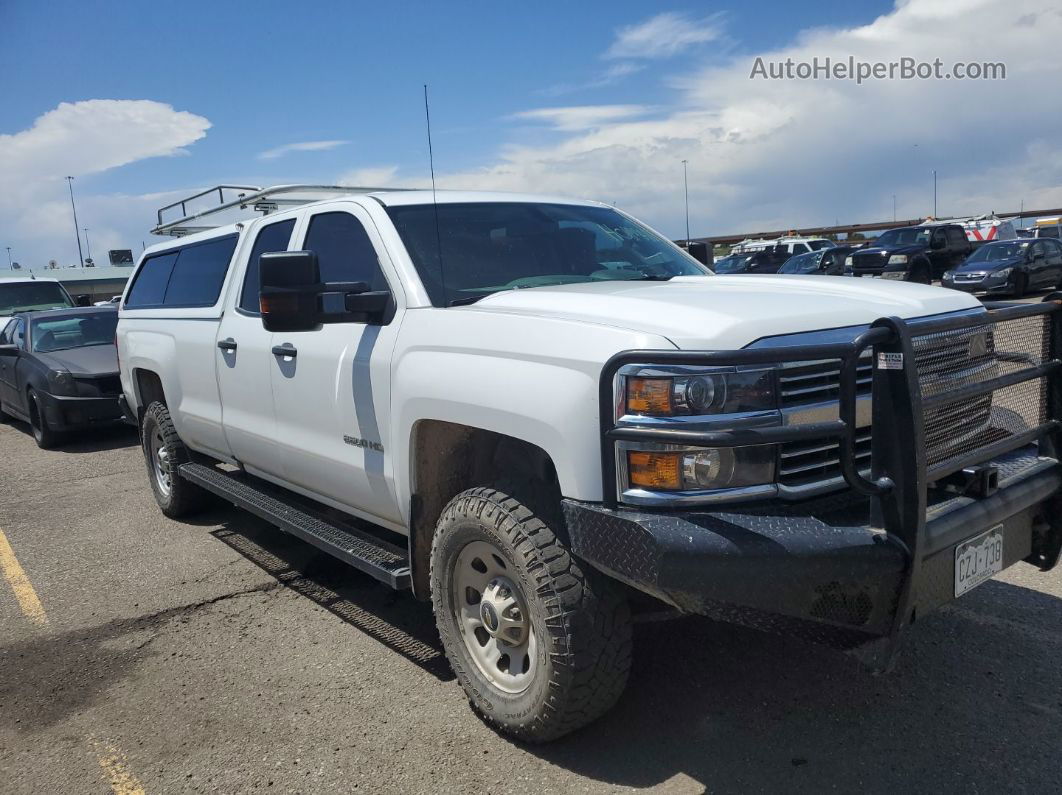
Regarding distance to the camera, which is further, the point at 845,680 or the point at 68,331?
the point at 68,331

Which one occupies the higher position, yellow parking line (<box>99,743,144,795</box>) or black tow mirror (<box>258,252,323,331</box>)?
black tow mirror (<box>258,252,323,331</box>)

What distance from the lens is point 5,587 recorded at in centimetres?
521

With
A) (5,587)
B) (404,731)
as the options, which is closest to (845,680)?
(404,731)

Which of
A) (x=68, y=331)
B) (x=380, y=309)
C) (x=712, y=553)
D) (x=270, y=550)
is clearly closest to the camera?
(x=712, y=553)

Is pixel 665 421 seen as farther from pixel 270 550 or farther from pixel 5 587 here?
pixel 5 587

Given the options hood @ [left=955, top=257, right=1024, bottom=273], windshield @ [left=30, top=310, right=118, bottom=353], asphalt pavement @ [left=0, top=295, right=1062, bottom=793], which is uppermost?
windshield @ [left=30, top=310, right=118, bottom=353]

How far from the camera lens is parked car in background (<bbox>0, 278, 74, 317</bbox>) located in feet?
50.3

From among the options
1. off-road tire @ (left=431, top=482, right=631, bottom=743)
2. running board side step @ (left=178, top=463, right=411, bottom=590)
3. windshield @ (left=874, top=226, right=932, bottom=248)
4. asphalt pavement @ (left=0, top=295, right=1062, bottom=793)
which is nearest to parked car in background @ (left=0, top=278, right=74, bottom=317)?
running board side step @ (left=178, top=463, right=411, bottom=590)

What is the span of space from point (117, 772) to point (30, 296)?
1488 cm

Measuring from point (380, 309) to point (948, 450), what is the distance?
2184 mm

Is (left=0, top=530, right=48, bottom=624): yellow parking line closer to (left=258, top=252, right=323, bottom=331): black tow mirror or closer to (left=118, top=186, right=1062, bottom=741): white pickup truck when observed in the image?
(left=118, top=186, right=1062, bottom=741): white pickup truck

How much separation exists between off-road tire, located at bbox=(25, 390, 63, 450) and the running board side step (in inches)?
218

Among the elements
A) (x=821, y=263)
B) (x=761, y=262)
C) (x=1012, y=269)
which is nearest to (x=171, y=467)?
(x=1012, y=269)

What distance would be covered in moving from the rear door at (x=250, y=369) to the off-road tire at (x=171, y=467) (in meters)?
1.11
